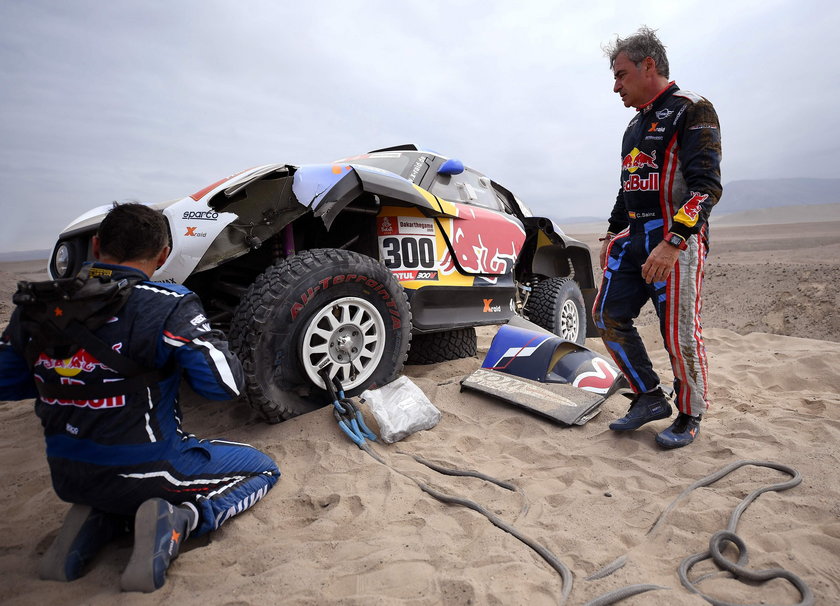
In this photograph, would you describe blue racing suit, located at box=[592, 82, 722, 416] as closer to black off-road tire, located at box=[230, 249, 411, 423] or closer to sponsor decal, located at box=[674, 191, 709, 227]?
sponsor decal, located at box=[674, 191, 709, 227]

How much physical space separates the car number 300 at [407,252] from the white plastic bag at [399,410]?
87 centimetres

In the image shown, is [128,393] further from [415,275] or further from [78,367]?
[415,275]

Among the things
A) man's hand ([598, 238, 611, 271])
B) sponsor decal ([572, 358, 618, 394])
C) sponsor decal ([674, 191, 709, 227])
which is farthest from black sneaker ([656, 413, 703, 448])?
sponsor decal ([674, 191, 709, 227])

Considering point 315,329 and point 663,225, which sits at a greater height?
point 663,225

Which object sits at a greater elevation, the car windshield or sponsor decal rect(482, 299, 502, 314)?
the car windshield

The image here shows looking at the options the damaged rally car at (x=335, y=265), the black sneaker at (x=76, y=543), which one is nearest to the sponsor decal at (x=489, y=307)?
the damaged rally car at (x=335, y=265)

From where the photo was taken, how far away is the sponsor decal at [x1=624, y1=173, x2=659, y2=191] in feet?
8.60

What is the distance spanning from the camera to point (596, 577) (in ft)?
5.51

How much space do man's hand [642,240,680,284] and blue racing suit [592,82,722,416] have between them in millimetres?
49

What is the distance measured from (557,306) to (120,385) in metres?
4.22

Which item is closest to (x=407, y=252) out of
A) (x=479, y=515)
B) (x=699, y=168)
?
(x=699, y=168)

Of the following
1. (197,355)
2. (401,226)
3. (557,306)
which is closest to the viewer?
(197,355)

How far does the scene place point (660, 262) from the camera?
2508 millimetres

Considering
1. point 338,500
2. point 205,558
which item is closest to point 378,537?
point 338,500
